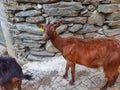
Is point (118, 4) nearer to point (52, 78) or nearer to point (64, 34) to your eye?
point (64, 34)

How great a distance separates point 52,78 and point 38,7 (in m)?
1.37

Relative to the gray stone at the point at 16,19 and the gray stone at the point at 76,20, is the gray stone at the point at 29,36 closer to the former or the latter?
the gray stone at the point at 16,19

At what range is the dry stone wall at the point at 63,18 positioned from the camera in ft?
16.0

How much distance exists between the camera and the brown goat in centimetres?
402

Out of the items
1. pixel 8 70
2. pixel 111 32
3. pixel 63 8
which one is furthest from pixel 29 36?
pixel 111 32

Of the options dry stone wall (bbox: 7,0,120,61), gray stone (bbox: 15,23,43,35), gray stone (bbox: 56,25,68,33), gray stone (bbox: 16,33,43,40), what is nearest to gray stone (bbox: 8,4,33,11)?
dry stone wall (bbox: 7,0,120,61)

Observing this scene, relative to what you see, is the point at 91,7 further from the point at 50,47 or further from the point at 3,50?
the point at 3,50

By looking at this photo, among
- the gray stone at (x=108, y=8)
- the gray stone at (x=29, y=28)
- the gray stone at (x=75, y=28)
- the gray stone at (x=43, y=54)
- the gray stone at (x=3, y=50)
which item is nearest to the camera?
the gray stone at (x=108, y=8)

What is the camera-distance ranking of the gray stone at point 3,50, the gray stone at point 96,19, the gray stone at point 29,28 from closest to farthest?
the gray stone at point 96,19, the gray stone at point 29,28, the gray stone at point 3,50

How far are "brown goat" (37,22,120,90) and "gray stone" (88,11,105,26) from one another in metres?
0.89

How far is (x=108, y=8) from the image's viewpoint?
16.0 feet

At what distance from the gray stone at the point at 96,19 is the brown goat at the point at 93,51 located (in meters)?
0.89

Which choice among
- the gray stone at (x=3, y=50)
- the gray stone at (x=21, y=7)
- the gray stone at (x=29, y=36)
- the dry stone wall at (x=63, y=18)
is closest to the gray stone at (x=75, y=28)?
the dry stone wall at (x=63, y=18)

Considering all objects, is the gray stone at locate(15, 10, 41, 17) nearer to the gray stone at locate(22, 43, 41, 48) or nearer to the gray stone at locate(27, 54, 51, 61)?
the gray stone at locate(22, 43, 41, 48)
